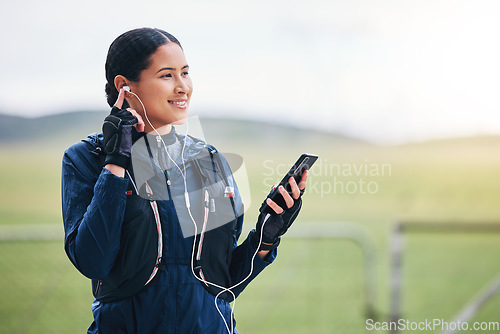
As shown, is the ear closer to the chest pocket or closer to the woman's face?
the woman's face

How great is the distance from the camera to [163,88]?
1.37 meters

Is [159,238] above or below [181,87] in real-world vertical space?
below

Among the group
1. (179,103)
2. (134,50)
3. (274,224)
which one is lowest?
(274,224)

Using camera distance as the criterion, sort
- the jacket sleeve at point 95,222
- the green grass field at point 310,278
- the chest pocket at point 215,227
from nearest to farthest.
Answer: the jacket sleeve at point 95,222
the chest pocket at point 215,227
the green grass field at point 310,278

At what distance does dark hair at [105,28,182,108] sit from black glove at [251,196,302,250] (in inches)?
17.9

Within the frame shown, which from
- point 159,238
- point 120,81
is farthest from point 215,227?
point 120,81

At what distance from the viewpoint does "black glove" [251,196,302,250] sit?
1.38 m

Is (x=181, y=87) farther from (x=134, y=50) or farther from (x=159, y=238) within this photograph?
(x=159, y=238)

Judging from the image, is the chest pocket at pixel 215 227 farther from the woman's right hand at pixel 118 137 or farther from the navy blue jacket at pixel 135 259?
the woman's right hand at pixel 118 137

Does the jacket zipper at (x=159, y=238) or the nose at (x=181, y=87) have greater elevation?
the nose at (x=181, y=87)

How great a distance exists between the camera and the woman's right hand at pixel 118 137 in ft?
4.00

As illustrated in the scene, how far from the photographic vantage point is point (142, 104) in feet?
4.55

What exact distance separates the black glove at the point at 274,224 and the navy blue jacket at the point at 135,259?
0.65 ft

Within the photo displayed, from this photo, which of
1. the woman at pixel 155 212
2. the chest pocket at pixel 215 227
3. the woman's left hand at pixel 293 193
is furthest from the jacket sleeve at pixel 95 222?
the woman's left hand at pixel 293 193
